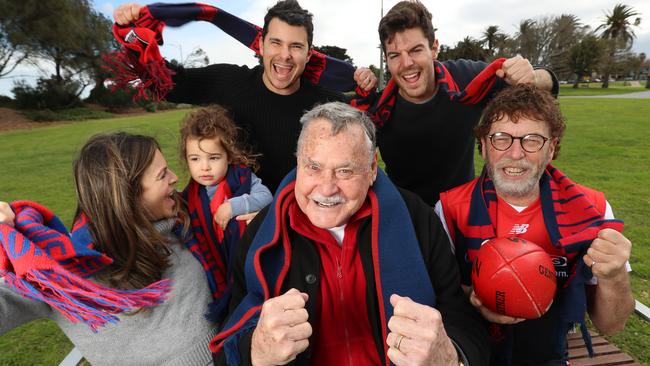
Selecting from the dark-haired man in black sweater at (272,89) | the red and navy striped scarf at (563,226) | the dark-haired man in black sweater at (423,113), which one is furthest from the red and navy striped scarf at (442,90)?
the red and navy striped scarf at (563,226)

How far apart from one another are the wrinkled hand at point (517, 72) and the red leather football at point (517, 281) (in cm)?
119

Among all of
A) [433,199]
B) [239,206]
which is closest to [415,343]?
[239,206]

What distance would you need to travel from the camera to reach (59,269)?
1.70 metres

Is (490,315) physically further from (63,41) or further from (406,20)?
(63,41)

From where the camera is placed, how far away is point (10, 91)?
3447cm

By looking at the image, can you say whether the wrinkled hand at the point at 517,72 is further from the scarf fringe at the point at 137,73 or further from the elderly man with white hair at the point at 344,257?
the scarf fringe at the point at 137,73

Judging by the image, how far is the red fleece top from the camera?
215 centimetres

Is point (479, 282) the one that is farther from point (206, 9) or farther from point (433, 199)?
point (206, 9)

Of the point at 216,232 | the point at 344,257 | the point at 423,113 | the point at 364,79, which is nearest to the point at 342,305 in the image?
the point at 344,257

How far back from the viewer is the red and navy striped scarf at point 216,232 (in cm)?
249

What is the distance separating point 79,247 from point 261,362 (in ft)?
3.47

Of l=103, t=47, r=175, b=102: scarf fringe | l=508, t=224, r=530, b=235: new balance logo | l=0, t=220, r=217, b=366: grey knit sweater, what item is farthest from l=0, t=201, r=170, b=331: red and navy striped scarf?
l=508, t=224, r=530, b=235: new balance logo

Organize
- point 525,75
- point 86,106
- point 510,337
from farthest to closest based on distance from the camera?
1. point 86,106
2. point 525,75
3. point 510,337

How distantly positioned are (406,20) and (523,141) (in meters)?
1.48
